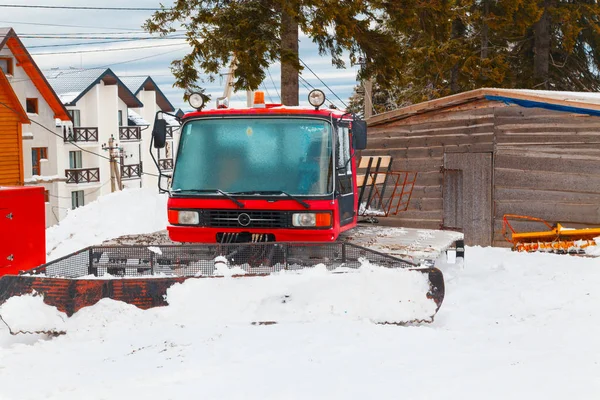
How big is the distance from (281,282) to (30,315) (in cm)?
247

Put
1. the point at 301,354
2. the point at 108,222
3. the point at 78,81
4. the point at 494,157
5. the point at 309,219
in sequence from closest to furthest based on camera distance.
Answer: the point at 301,354, the point at 309,219, the point at 494,157, the point at 108,222, the point at 78,81

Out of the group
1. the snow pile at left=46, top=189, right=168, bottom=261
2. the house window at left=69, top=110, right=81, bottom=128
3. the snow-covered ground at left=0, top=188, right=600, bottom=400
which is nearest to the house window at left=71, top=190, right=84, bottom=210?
the house window at left=69, top=110, right=81, bottom=128

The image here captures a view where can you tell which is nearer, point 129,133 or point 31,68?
point 31,68

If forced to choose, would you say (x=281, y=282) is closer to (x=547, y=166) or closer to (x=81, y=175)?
(x=547, y=166)

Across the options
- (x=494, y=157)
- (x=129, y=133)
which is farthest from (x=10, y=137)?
(x=494, y=157)

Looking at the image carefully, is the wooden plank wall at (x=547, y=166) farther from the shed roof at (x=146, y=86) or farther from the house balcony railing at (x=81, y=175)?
the shed roof at (x=146, y=86)

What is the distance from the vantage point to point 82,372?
6797 millimetres

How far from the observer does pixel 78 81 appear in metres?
52.0

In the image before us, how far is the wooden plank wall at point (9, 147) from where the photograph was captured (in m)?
37.5

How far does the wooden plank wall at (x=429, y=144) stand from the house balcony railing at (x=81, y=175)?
112 ft

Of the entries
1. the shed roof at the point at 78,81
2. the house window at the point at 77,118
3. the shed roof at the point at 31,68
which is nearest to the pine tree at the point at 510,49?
the shed roof at the point at 31,68

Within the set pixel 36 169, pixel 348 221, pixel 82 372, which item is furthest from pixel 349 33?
pixel 36 169

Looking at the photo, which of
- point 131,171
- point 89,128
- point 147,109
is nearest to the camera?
point 89,128


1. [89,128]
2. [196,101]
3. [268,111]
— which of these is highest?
[89,128]
